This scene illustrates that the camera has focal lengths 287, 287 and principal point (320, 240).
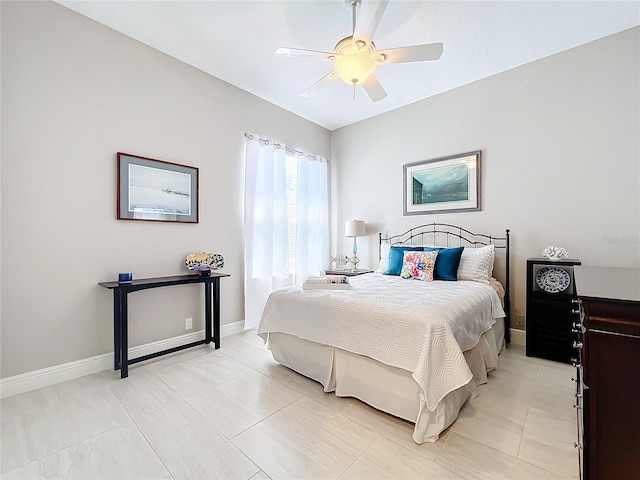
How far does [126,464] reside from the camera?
147 centimetres

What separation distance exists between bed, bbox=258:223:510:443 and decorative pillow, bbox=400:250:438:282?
13cm

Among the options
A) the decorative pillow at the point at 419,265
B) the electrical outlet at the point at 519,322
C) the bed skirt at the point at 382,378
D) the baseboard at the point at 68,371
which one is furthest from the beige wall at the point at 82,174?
the electrical outlet at the point at 519,322

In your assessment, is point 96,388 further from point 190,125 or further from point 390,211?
point 390,211

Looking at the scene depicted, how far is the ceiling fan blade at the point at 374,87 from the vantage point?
2.35m

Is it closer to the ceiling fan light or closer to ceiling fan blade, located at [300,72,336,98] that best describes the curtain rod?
ceiling fan blade, located at [300,72,336,98]

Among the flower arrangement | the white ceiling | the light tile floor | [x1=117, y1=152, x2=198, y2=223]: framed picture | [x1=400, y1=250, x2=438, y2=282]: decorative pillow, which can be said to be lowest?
the light tile floor

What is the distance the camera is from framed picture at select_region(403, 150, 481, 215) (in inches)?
137

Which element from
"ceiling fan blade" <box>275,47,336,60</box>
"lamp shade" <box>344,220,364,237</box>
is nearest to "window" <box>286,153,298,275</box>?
"lamp shade" <box>344,220,364,237</box>

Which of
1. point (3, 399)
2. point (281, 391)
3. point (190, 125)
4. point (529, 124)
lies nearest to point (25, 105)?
point (190, 125)

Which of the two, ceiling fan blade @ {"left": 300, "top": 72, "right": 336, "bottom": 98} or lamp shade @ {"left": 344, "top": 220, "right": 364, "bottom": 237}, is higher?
ceiling fan blade @ {"left": 300, "top": 72, "right": 336, "bottom": 98}

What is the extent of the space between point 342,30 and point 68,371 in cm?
373

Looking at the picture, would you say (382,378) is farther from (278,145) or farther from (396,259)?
(278,145)

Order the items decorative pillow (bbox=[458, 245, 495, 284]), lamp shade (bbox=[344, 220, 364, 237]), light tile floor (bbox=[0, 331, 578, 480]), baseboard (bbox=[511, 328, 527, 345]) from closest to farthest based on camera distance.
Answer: light tile floor (bbox=[0, 331, 578, 480]) < decorative pillow (bbox=[458, 245, 495, 284]) < baseboard (bbox=[511, 328, 527, 345]) < lamp shade (bbox=[344, 220, 364, 237])

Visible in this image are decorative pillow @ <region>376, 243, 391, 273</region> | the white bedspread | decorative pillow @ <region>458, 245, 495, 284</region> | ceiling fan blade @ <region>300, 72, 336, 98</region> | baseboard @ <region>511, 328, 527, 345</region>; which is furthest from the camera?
decorative pillow @ <region>376, 243, 391, 273</region>
